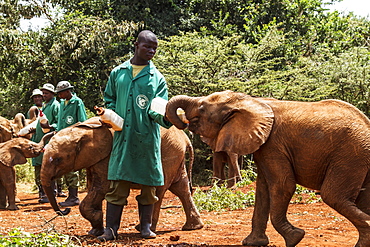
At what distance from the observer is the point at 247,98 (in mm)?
6066

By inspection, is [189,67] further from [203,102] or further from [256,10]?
[203,102]

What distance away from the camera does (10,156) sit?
11.2 m

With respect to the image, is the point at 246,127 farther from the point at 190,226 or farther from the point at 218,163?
the point at 218,163

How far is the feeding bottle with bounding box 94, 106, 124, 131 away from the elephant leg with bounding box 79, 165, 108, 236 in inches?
30.9

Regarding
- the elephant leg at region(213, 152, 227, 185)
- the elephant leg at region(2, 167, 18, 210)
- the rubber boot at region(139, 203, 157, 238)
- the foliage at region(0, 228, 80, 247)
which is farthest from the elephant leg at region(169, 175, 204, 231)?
the elephant leg at region(213, 152, 227, 185)

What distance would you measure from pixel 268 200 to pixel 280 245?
503 millimetres

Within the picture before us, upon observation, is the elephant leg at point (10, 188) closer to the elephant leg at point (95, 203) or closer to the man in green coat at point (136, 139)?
the elephant leg at point (95, 203)

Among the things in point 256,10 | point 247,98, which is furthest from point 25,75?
point 247,98

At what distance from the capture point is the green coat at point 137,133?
6.35 m

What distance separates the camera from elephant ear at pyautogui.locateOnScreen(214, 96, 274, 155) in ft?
18.9

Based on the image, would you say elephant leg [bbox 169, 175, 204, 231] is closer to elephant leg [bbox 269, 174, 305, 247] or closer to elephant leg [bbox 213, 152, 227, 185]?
elephant leg [bbox 269, 174, 305, 247]

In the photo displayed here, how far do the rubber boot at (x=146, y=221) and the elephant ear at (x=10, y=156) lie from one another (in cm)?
534

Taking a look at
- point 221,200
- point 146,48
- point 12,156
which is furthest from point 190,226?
point 12,156

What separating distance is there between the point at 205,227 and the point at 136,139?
7.29ft
